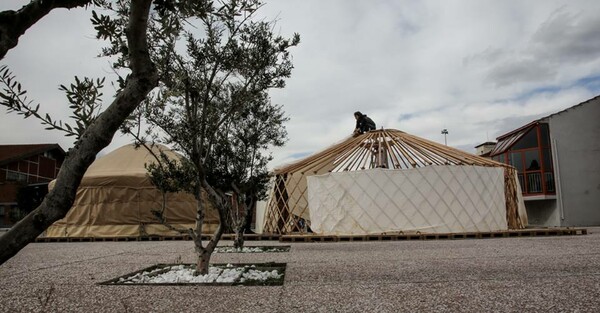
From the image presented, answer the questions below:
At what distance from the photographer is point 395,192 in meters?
9.93

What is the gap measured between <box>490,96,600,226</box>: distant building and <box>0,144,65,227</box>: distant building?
20334 millimetres

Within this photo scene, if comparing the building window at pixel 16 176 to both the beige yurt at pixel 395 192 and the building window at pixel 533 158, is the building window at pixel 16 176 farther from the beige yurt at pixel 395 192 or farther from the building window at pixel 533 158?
the building window at pixel 533 158

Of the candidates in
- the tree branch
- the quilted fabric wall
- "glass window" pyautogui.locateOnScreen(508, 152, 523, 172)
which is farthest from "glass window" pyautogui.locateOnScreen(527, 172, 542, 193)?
the tree branch

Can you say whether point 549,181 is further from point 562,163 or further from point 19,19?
point 19,19

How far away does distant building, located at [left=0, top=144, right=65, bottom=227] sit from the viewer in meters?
20.8

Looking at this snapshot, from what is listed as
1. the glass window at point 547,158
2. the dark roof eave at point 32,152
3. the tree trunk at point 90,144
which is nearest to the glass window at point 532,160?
the glass window at point 547,158

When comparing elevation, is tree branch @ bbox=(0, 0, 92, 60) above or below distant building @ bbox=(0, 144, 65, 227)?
below

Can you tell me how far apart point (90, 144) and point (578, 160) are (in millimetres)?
18089

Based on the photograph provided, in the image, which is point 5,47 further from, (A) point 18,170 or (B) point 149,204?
(A) point 18,170

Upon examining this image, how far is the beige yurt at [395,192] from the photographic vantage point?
991 centimetres

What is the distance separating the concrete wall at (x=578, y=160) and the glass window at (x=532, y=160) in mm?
694

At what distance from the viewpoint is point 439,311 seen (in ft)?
8.93

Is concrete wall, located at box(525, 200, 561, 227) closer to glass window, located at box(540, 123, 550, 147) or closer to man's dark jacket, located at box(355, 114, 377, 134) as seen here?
glass window, located at box(540, 123, 550, 147)

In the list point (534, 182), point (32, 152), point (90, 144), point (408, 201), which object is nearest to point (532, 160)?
point (534, 182)
